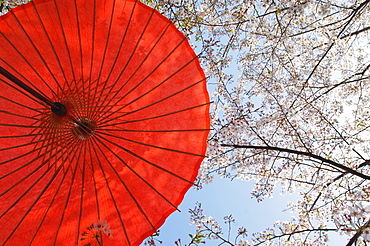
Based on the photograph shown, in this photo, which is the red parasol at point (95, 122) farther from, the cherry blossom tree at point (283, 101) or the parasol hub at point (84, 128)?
the cherry blossom tree at point (283, 101)

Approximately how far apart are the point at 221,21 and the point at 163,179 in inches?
152

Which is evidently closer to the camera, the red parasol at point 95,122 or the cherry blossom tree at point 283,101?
the red parasol at point 95,122

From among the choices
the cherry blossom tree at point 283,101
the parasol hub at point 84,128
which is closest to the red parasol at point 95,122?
the parasol hub at point 84,128

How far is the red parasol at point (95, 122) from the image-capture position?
223 centimetres

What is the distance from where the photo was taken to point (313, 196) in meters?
4.97

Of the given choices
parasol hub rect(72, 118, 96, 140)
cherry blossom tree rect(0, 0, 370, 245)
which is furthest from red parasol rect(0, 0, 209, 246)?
cherry blossom tree rect(0, 0, 370, 245)

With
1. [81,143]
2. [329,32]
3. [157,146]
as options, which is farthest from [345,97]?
[81,143]

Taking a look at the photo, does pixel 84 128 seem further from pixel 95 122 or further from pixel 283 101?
pixel 283 101

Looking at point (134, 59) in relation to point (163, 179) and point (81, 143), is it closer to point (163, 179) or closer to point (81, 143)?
point (81, 143)

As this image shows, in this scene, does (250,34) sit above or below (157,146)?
above

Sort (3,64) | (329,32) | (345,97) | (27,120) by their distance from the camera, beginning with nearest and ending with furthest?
(3,64)
(27,120)
(329,32)
(345,97)

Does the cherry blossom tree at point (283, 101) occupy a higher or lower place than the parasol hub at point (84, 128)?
higher

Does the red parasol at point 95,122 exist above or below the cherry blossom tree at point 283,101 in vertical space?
below

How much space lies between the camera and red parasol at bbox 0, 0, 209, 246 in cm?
223
